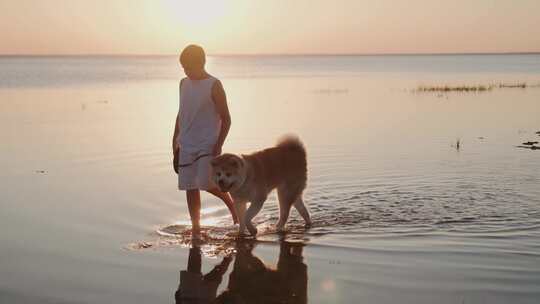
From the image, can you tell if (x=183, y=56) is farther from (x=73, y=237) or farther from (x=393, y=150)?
(x=393, y=150)

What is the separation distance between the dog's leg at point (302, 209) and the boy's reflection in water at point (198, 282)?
1.63 meters

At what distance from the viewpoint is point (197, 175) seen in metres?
7.41

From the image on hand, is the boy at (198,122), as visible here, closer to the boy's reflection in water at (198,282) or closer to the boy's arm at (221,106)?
the boy's arm at (221,106)

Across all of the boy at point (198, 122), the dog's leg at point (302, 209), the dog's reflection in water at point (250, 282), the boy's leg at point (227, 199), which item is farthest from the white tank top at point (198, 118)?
the dog's leg at point (302, 209)

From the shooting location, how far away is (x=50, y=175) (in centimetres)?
1154

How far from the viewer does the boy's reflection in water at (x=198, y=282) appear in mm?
5625

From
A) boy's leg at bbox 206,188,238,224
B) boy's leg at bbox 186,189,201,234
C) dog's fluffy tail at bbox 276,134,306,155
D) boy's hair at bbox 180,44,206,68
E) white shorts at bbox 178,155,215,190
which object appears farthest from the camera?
dog's fluffy tail at bbox 276,134,306,155

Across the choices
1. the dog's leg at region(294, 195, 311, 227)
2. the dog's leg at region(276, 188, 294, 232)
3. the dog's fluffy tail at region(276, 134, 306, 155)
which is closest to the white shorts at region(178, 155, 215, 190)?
the dog's leg at region(276, 188, 294, 232)

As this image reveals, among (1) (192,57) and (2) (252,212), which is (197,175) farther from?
(1) (192,57)

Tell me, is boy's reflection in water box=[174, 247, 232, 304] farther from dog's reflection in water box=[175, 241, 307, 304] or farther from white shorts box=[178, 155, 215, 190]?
white shorts box=[178, 155, 215, 190]

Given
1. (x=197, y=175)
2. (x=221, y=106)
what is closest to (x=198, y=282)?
(x=197, y=175)

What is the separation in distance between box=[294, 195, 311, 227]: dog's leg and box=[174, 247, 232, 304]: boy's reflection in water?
1.63 m

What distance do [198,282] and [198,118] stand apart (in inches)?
78.9

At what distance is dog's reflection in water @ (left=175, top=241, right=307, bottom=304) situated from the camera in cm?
560
